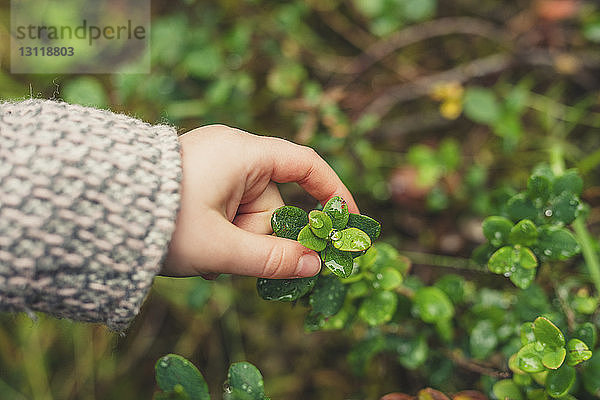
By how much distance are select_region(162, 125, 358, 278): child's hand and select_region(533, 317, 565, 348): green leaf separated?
413mm

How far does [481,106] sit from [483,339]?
2.71 ft

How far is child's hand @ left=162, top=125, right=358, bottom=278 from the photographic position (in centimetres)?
91

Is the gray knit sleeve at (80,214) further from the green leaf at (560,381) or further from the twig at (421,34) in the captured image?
the twig at (421,34)

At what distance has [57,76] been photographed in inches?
74.1

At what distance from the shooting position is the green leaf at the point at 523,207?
3.47 ft

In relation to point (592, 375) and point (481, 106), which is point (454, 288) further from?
point (481, 106)

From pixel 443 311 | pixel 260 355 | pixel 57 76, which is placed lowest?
pixel 260 355

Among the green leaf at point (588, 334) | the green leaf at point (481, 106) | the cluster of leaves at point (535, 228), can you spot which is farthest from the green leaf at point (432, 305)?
the green leaf at point (481, 106)

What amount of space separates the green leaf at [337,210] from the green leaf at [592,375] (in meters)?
0.57

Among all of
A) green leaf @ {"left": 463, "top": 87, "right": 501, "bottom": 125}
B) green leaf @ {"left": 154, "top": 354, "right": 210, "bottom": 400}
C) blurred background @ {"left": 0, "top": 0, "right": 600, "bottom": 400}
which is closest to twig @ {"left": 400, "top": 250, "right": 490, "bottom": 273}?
blurred background @ {"left": 0, "top": 0, "right": 600, "bottom": 400}

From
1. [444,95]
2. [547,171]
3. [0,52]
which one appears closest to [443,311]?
[547,171]

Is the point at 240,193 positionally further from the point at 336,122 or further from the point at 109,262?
the point at 336,122

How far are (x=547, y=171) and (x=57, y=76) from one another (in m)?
1.67

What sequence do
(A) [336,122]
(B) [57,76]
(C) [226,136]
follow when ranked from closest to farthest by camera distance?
(C) [226,136] → (A) [336,122] → (B) [57,76]
